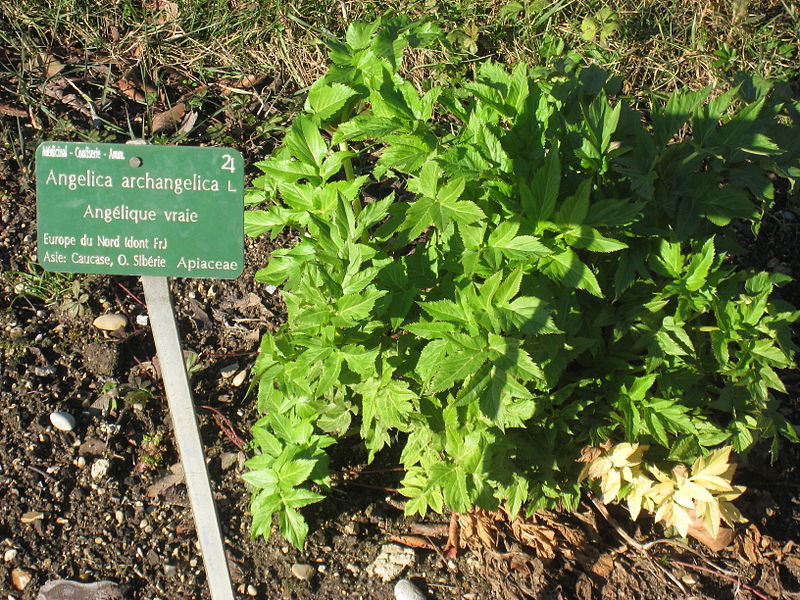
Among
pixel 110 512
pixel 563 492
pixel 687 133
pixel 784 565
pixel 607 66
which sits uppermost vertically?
pixel 607 66

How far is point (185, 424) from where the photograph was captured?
6.43 feet

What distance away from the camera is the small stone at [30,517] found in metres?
2.77

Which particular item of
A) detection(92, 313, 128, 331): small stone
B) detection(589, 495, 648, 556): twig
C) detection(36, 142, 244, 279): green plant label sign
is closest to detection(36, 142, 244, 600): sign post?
detection(36, 142, 244, 279): green plant label sign

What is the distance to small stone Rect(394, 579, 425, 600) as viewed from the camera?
8.48 feet

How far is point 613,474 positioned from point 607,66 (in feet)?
7.63

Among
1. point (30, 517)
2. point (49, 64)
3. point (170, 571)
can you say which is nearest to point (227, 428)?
point (170, 571)

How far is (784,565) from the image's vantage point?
2.79m

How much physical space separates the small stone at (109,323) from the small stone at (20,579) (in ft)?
3.35

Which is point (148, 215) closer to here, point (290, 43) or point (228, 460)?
point (228, 460)

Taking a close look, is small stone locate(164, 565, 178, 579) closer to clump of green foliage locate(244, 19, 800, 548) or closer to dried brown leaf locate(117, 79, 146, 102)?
clump of green foliage locate(244, 19, 800, 548)

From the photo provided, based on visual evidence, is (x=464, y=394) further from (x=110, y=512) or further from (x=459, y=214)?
(x=110, y=512)

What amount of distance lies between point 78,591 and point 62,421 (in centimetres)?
68

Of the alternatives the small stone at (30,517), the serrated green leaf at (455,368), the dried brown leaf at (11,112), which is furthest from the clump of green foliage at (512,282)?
the dried brown leaf at (11,112)

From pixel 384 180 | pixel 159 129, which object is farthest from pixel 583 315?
pixel 159 129
